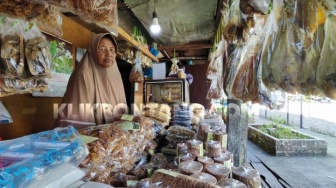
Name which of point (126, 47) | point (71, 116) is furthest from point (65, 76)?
point (126, 47)

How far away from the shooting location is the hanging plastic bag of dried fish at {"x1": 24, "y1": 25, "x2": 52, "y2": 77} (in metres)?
0.86

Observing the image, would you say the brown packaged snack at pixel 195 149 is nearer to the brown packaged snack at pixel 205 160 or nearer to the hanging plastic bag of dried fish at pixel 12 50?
the brown packaged snack at pixel 205 160

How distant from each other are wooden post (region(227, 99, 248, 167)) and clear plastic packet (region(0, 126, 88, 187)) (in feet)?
5.23

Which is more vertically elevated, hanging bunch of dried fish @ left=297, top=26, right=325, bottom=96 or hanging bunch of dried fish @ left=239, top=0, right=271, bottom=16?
hanging bunch of dried fish @ left=239, top=0, right=271, bottom=16

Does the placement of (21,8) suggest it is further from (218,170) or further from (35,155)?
(218,170)

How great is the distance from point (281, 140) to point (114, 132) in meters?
4.94

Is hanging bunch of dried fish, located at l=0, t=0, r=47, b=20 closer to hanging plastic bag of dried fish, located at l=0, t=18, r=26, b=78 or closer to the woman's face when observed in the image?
hanging plastic bag of dried fish, located at l=0, t=18, r=26, b=78

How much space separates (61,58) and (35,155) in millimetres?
2070

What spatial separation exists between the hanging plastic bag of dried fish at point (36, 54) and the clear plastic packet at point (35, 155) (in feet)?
1.03

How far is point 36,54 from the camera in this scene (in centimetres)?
87

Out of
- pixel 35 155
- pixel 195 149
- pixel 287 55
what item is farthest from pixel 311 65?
pixel 35 155

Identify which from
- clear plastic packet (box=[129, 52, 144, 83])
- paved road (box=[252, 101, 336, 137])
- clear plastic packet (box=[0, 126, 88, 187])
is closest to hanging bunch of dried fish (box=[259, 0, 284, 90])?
clear plastic packet (box=[0, 126, 88, 187])

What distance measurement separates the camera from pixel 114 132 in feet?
3.94

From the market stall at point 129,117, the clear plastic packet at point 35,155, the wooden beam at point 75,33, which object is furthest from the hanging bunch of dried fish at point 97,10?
the wooden beam at point 75,33
